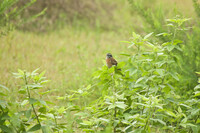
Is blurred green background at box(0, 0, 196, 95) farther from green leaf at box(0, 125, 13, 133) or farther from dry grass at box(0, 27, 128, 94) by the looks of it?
green leaf at box(0, 125, 13, 133)

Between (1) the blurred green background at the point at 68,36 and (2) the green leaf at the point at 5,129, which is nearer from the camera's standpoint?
(2) the green leaf at the point at 5,129

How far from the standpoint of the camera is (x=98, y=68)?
336 centimetres

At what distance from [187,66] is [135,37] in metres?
1.61

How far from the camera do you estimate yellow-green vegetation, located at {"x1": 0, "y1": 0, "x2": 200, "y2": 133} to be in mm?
2545

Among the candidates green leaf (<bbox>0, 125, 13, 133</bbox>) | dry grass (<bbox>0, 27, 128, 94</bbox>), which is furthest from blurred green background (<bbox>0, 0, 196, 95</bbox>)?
green leaf (<bbox>0, 125, 13, 133</bbox>)

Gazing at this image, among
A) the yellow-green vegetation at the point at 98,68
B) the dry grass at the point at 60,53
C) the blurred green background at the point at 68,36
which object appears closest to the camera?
the yellow-green vegetation at the point at 98,68

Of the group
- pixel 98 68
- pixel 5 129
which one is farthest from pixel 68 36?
pixel 5 129

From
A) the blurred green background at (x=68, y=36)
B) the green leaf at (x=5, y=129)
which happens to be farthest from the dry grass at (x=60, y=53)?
the green leaf at (x=5, y=129)

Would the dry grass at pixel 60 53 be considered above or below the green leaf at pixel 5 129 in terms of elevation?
above

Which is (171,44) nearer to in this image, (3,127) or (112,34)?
(3,127)

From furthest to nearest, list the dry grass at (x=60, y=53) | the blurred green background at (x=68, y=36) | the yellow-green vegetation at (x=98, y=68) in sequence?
the blurred green background at (x=68, y=36) < the dry grass at (x=60, y=53) < the yellow-green vegetation at (x=98, y=68)

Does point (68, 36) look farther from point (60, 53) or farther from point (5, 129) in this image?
point (5, 129)

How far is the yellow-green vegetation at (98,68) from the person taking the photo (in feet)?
8.35

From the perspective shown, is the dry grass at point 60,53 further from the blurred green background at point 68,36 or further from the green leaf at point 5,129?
the green leaf at point 5,129
